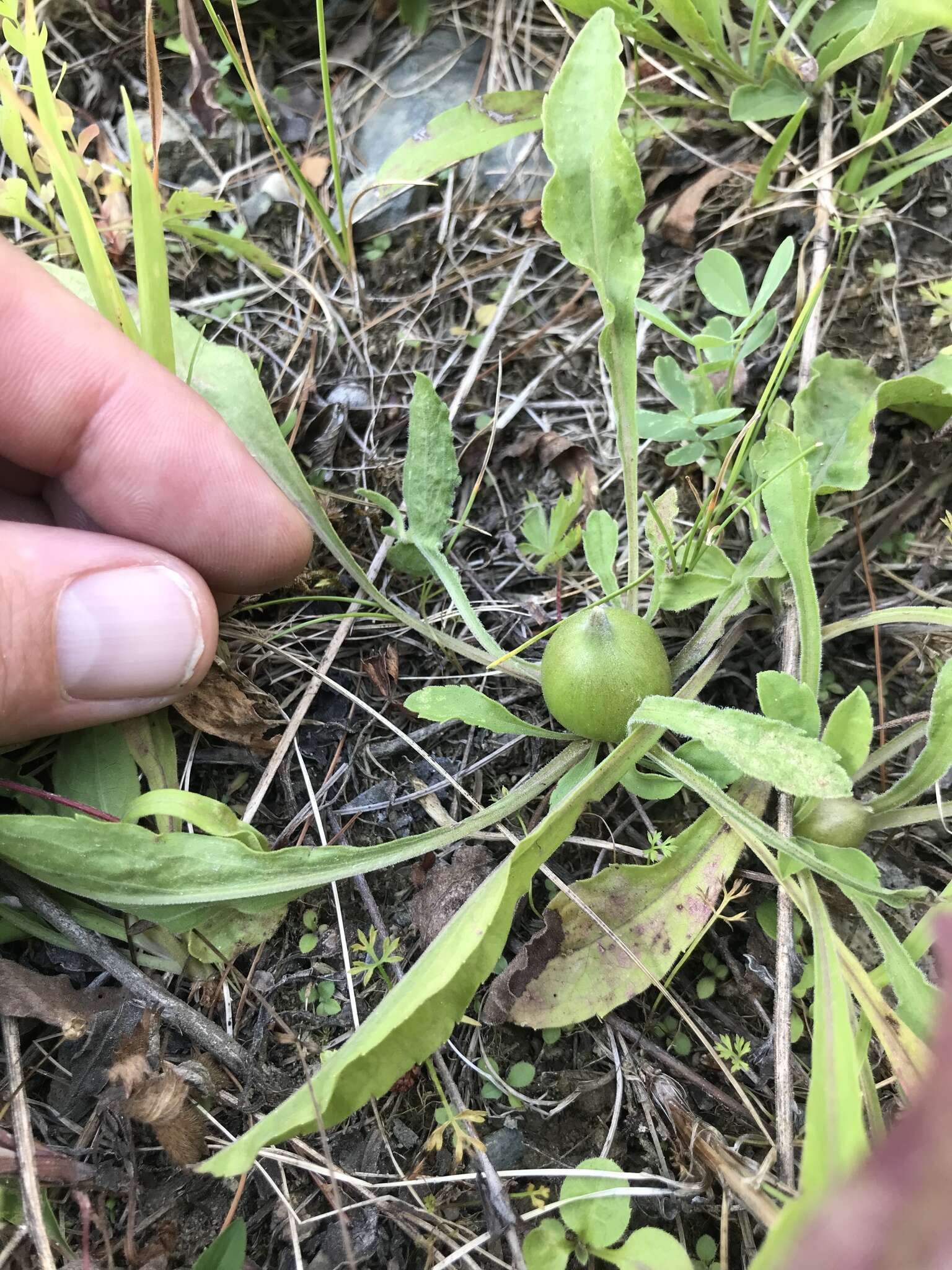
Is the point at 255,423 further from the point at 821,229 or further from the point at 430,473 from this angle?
the point at 821,229

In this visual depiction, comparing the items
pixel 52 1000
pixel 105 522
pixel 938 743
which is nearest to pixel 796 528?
pixel 938 743

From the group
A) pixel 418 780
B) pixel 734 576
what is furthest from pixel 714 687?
pixel 418 780

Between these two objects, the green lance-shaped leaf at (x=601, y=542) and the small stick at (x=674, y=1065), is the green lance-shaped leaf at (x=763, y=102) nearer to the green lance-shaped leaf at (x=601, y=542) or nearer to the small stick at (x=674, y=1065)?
the green lance-shaped leaf at (x=601, y=542)

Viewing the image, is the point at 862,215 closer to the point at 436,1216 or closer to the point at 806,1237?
the point at 806,1237

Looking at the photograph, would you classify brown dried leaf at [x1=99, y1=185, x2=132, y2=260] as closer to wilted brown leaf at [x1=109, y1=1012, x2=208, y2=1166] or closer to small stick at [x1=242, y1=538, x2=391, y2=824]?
small stick at [x1=242, y1=538, x2=391, y2=824]

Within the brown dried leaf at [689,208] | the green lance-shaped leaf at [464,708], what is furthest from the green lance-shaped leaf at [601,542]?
the brown dried leaf at [689,208]

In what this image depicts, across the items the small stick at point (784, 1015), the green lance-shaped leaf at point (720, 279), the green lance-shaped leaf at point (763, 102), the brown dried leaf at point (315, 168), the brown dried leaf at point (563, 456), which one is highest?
the brown dried leaf at point (315, 168)
